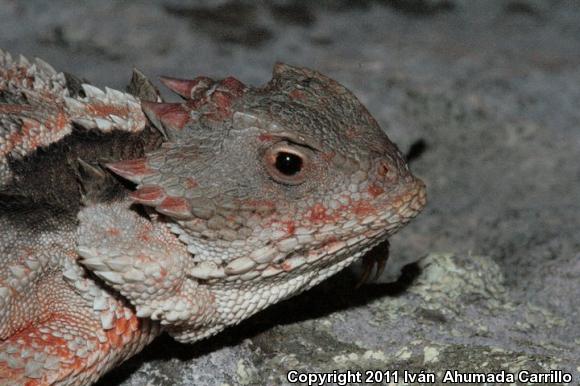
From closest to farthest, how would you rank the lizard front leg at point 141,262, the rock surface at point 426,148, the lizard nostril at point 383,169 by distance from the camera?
1. the lizard front leg at point 141,262
2. the lizard nostril at point 383,169
3. the rock surface at point 426,148

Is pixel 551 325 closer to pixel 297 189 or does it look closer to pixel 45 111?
pixel 297 189

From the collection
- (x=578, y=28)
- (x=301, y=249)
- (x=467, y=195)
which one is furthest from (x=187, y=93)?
(x=578, y=28)

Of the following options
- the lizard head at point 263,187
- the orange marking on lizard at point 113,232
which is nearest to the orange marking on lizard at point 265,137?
the lizard head at point 263,187

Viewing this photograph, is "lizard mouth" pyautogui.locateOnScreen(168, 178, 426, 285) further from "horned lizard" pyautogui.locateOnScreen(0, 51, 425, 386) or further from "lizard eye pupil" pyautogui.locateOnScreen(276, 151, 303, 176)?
"lizard eye pupil" pyautogui.locateOnScreen(276, 151, 303, 176)

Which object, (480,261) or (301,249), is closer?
(301,249)

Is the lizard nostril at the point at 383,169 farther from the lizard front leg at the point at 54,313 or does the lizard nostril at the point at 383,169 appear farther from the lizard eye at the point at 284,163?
the lizard front leg at the point at 54,313

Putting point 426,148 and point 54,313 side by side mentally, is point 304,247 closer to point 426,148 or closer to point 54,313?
point 54,313

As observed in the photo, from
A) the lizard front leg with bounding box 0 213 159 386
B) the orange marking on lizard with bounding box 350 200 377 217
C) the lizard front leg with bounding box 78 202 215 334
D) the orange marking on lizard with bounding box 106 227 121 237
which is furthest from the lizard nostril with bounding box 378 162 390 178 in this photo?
the lizard front leg with bounding box 0 213 159 386
